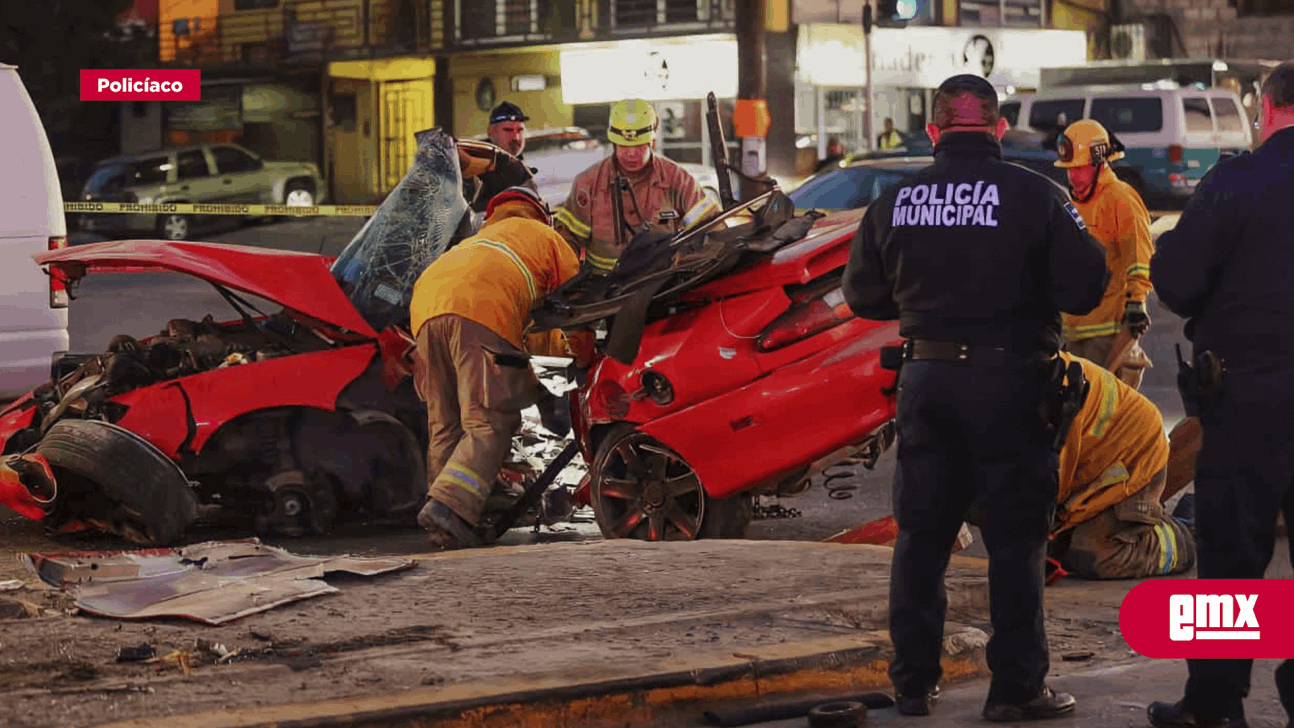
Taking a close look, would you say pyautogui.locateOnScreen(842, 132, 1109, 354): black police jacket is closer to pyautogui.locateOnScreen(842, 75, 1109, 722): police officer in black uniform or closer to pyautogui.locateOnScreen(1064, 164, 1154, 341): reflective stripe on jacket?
pyautogui.locateOnScreen(842, 75, 1109, 722): police officer in black uniform

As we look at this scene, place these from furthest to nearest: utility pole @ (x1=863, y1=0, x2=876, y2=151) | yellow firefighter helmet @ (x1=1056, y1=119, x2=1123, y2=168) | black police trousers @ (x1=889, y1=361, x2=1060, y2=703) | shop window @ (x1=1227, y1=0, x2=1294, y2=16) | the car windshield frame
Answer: shop window @ (x1=1227, y1=0, x2=1294, y2=16) < utility pole @ (x1=863, y1=0, x2=876, y2=151) < the car windshield frame < yellow firefighter helmet @ (x1=1056, y1=119, x2=1123, y2=168) < black police trousers @ (x1=889, y1=361, x2=1060, y2=703)

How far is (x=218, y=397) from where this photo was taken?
896 cm

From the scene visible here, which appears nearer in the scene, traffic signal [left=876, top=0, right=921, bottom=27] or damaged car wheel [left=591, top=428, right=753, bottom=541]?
damaged car wheel [left=591, top=428, right=753, bottom=541]

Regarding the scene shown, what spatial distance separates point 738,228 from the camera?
8461mm

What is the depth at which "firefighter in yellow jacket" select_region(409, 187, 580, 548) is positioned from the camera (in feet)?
28.2

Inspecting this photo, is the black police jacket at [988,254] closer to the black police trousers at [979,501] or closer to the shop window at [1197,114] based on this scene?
the black police trousers at [979,501]

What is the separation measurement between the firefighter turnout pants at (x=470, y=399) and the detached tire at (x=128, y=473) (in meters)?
1.02

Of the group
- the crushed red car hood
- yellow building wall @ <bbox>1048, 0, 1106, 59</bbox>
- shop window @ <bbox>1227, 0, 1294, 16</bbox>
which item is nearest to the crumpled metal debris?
the crushed red car hood

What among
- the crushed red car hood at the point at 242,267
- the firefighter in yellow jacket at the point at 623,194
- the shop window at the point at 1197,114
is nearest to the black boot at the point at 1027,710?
the crushed red car hood at the point at 242,267

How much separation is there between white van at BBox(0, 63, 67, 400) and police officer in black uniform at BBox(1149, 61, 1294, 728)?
25.2ft

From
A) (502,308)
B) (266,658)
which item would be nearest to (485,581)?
(266,658)

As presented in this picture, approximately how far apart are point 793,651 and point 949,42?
129ft

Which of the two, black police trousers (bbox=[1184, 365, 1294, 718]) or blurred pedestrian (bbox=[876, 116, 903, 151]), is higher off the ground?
blurred pedestrian (bbox=[876, 116, 903, 151])

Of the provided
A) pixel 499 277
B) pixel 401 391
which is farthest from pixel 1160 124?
pixel 499 277
